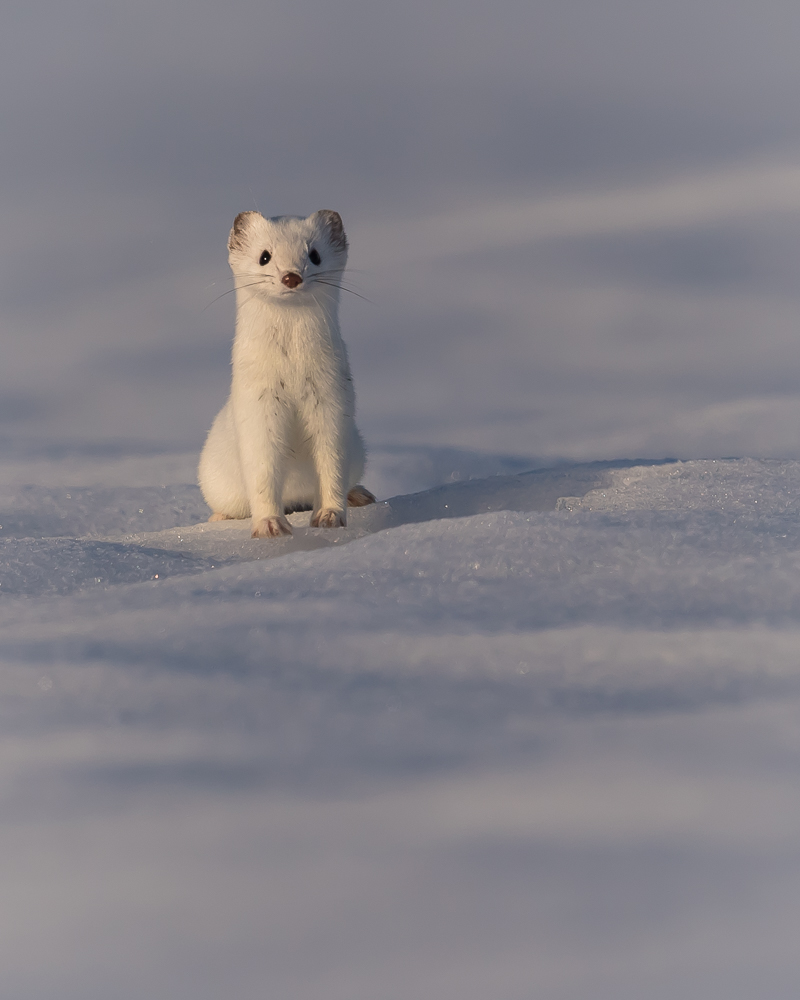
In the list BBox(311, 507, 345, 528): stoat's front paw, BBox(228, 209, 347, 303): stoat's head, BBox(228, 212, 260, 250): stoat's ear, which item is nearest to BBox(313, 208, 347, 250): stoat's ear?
BBox(228, 209, 347, 303): stoat's head

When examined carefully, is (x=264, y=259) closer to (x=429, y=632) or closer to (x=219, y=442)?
(x=219, y=442)

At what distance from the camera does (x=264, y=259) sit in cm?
401

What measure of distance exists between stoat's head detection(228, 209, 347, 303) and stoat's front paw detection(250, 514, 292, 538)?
80 centimetres

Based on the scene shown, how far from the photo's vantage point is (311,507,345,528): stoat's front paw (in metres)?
4.06

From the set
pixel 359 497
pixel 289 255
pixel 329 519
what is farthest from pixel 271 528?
pixel 289 255

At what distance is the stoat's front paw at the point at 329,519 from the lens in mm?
4062

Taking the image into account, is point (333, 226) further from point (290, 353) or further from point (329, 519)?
point (329, 519)

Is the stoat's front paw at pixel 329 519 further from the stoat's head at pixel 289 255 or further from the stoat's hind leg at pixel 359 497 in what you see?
the stoat's head at pixel 289 255

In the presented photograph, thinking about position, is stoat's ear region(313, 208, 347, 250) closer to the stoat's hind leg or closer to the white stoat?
the white stoat

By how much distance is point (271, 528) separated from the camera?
156 inches

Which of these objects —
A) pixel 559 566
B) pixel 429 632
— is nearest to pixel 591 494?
pixel 559 566

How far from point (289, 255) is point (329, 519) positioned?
951mm

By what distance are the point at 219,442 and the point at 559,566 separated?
1.88 m

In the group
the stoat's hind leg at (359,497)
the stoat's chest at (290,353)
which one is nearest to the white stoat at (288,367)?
the stoat's chest at (290,353)
